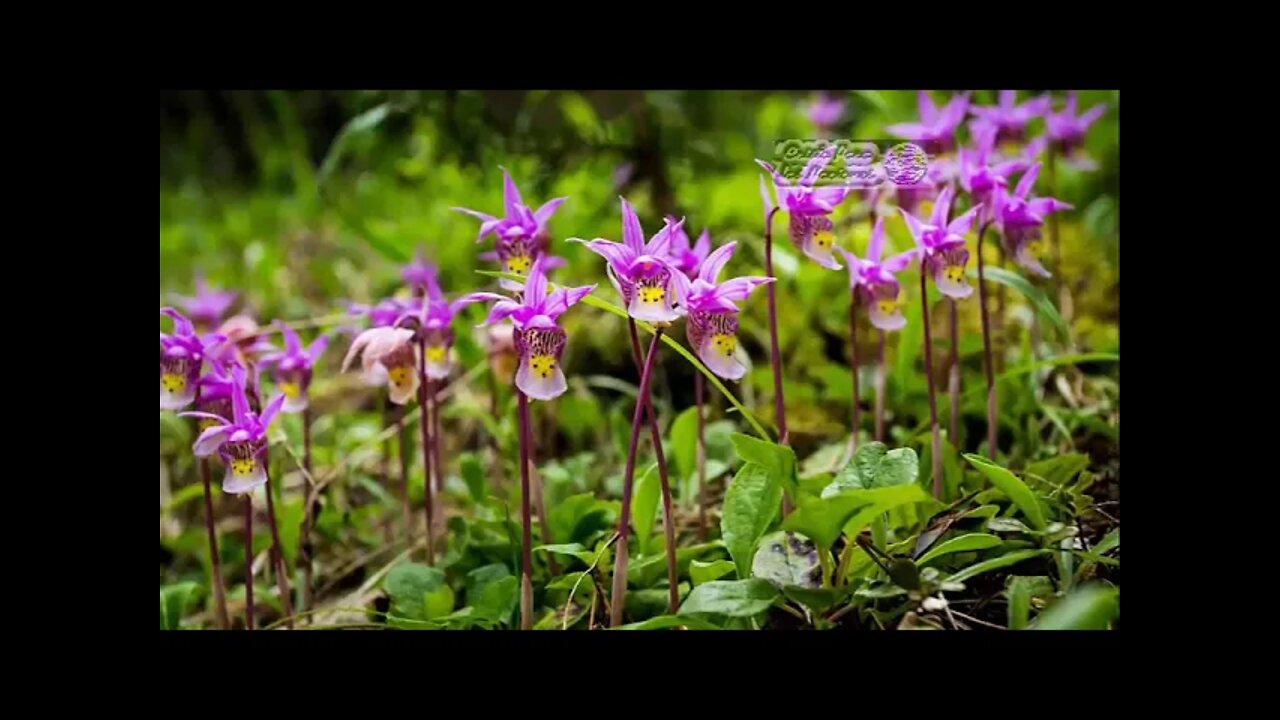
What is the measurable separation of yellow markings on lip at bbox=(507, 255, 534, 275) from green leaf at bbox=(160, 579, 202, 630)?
0.58 meters

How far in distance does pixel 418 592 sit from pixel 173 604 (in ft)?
1.06

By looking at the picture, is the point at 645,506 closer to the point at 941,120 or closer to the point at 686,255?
the point at 686,255

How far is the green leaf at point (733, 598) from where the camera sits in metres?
1.08

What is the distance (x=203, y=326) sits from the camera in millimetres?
1982

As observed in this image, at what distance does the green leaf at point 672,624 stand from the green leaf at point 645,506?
8.2 inches

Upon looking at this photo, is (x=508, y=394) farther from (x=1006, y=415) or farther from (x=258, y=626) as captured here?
(x=1006, y=415)

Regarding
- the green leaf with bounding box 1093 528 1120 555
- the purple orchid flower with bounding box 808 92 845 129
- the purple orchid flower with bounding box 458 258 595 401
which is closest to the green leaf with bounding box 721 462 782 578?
the purple orchid flower with bounding box 458 258 595 401

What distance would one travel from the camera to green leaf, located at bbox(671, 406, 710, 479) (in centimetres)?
151

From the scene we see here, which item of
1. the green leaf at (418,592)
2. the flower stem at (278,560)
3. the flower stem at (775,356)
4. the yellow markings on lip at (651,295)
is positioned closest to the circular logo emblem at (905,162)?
the flower stem at (775,356)

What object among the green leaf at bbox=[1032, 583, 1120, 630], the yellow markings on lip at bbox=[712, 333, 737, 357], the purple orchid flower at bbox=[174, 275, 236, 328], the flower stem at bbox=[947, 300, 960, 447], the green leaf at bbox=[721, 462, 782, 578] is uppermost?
the purple orchid flower at bbox=[174, 275, 236, 328]

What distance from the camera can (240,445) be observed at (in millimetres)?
1210

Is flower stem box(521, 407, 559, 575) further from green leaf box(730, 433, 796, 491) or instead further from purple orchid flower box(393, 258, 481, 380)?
green leaf box(730, 433, 796, 491)

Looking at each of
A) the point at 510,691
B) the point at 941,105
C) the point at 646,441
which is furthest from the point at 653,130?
the point at 510,691

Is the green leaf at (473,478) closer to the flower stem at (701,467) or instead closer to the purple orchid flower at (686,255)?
the flower stem at (701,467)
